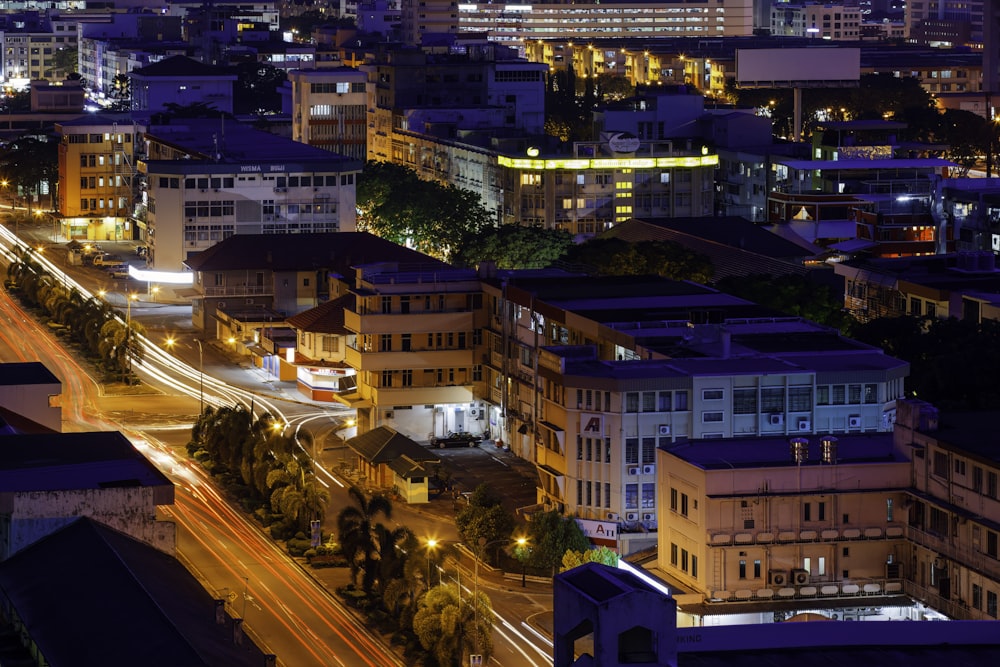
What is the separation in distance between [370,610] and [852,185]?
8900 cm

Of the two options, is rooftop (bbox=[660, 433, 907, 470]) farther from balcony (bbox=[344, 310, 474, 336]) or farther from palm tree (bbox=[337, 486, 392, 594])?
balcony (bbox=[344, 310, 474, 336])

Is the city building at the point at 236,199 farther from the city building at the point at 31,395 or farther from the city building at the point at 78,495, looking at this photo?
the city building at the point at 78,495

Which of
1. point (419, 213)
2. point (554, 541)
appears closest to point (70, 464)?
point (554, 541)

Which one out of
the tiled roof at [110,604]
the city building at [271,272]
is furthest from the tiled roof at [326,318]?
the tiled roof at [110,604]

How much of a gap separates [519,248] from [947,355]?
48.9 meters

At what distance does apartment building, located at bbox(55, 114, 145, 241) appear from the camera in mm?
187125

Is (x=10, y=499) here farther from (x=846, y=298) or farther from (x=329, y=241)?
(x=329, y=241)

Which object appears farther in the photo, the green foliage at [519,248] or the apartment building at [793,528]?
the green foliage at [519,248]

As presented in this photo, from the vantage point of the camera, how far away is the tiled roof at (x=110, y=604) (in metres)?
62.1

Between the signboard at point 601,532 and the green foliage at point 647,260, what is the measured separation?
136 feet

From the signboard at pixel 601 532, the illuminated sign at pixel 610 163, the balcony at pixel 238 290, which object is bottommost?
the signboard at pixel 601 532

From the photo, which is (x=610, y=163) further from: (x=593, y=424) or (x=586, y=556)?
(x=586, y=556)

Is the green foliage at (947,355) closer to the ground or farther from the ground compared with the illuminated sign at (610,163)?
closer to the ground

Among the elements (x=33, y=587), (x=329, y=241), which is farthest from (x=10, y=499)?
(x=329, y=241)
